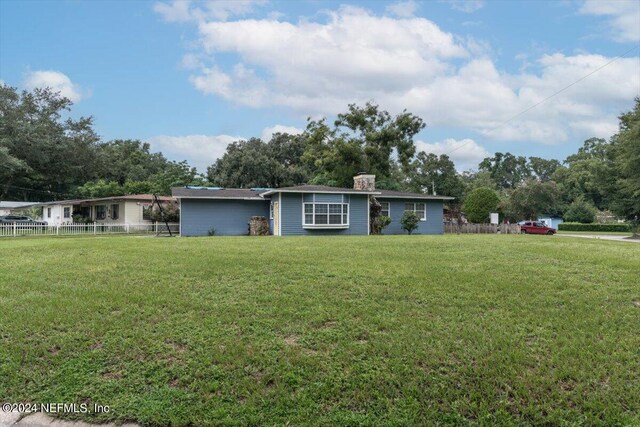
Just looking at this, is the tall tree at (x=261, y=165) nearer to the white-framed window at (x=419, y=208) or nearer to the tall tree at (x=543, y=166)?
the white-framed window at (x=419, y=208)

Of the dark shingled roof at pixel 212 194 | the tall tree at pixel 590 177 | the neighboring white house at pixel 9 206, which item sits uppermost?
the tall tree at pixel 590 177

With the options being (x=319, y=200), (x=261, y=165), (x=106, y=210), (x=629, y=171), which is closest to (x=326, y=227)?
(x=319, y=200)

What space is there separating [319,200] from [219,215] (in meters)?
5.36

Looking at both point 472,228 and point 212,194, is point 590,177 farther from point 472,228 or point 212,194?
point 212,194

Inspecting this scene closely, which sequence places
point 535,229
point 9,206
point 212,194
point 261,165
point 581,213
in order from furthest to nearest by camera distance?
point 581,213
point 261,165
point 9,206
point 535,229
point 212,194

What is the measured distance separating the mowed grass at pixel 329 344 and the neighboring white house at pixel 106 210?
2346cm

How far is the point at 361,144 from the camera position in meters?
40.9

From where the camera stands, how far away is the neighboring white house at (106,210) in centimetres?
2967

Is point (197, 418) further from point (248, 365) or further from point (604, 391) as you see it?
point (604, 391)

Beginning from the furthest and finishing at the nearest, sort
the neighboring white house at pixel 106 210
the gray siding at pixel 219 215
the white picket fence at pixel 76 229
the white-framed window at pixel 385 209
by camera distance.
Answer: the neighboring white house at pixel 106 210 → the white-framed window at pixel 385 209 → the white picket fence at pixel 76 229 → the gray siding at pixel 219 215

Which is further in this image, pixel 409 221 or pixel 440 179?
pixel 440 179

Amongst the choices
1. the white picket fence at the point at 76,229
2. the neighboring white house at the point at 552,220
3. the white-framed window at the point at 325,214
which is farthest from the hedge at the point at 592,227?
the white picket fence at the point at 76,229

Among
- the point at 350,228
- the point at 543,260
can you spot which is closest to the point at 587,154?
the point at 350,228

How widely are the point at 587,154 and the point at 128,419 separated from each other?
9277 centimetres
